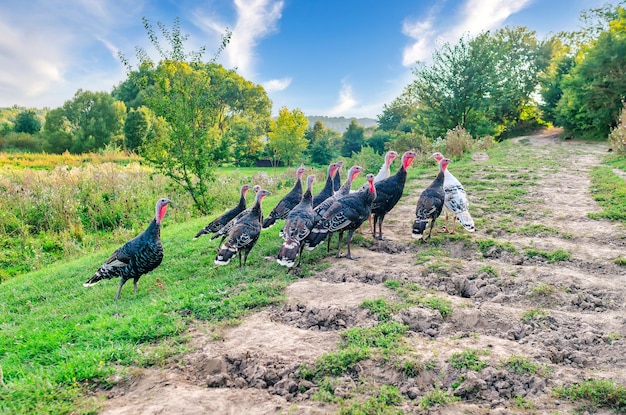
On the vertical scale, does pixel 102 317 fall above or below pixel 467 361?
above

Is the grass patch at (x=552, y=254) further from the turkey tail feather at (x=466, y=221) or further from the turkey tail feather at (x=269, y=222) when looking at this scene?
the turkey tail feather at (x=269, y=222)

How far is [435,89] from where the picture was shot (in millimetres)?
31828

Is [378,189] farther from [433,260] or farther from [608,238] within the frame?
[608,238]

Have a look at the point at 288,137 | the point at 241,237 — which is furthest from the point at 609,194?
the point at 288,137

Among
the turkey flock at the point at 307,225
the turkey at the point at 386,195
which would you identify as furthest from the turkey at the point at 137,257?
the turkey at the point at 386,195

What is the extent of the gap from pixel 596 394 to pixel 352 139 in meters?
47.2

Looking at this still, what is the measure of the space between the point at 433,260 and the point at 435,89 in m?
29.3

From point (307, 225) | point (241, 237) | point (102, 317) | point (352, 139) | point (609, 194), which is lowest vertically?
point (102, 317)

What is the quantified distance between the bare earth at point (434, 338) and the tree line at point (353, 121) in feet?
31.7

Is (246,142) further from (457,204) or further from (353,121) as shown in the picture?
(457,204)

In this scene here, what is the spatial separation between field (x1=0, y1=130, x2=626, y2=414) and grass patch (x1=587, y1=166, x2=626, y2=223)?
20cm

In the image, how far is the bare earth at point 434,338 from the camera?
3.01 meters

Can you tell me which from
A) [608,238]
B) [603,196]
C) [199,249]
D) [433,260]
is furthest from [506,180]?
[199,249]

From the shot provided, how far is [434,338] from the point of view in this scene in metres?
3.84
